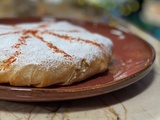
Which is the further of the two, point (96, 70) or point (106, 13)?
point (106, 13)

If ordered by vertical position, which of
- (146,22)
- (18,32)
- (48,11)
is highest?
(18,32)

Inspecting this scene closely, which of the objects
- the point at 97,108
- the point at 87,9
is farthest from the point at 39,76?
the point at 87,9

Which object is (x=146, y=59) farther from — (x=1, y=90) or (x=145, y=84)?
(x=1, y=90)

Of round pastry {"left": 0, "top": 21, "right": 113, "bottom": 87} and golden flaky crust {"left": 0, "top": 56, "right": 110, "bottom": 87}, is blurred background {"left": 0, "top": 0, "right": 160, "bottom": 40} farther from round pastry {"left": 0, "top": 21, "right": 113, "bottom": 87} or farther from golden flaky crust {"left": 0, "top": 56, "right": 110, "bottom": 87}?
golden flaky crust {"left": 0, "top": 56, "right": 110, "bottom": 87}

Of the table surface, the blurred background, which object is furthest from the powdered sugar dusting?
the blurred background

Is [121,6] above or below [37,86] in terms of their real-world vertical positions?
below

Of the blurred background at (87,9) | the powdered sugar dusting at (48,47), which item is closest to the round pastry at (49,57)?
the powdered sugar dusting at (48,47)

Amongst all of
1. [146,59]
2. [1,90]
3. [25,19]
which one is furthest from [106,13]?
[1,90]
